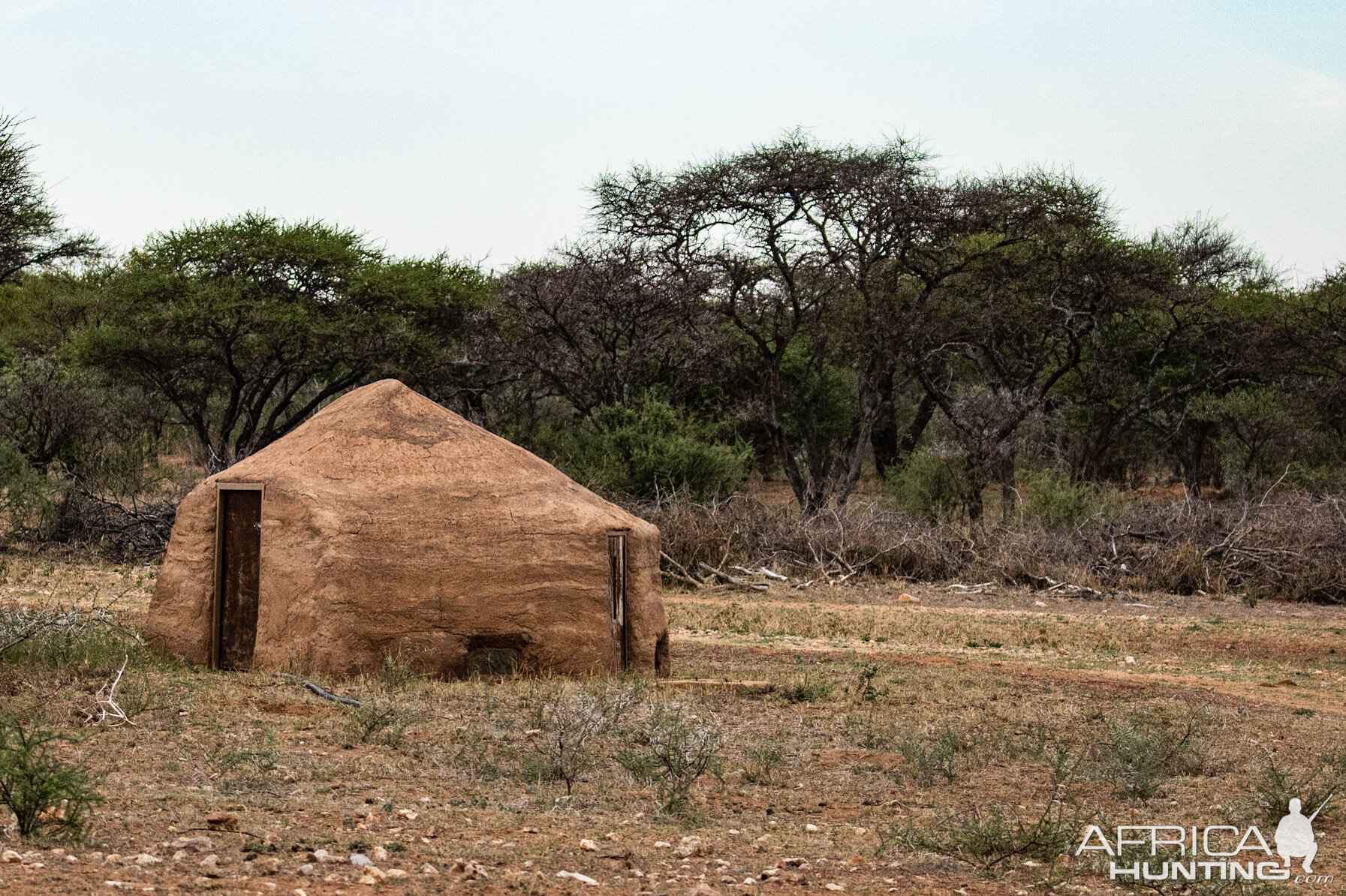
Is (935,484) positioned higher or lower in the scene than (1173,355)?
lower

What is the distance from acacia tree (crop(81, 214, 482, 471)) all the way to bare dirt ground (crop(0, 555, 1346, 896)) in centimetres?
1583

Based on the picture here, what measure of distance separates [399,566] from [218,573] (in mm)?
1297

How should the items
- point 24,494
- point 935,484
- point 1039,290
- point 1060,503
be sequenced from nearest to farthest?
1. point 24,494
2. point 1060,503
3. point 935,484
4. point 1039,290

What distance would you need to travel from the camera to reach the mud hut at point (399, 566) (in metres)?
8.62

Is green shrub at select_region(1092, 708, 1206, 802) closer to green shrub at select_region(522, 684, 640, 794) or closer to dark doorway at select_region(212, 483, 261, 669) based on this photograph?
green shrub at select_region(522, 684, 640, 794)

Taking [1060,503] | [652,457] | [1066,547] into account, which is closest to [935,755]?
[1066,547]

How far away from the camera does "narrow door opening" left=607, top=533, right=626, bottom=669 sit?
924cm

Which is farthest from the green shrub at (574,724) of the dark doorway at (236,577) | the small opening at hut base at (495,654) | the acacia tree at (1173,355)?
the acacia tree at (1173,355)

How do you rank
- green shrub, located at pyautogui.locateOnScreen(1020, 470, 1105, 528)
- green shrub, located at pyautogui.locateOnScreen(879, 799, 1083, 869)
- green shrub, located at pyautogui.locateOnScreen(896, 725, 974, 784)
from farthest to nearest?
green shrub, located at pyautogui.locateOnScreen(1020, 470, 1105, 528) < green shrub, located at pyautogui.locateOnScreen(896, 725, 974, 784) < green shrub, located at pyautogui.locateOnScreen(879, 799, 1083, 869)

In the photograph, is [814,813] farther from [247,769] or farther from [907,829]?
[247,769]

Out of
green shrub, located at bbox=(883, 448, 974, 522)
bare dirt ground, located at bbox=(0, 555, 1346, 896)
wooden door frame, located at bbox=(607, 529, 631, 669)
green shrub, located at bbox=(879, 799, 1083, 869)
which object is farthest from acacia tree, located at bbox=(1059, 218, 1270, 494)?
green shrub, located at bbox=(879, 799, 1083, 869)

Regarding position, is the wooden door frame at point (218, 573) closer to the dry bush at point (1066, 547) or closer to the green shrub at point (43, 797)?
the green shrub at point (43, 797)

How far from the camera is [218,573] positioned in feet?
29.6

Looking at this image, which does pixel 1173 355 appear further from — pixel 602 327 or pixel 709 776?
pixel 709 776
